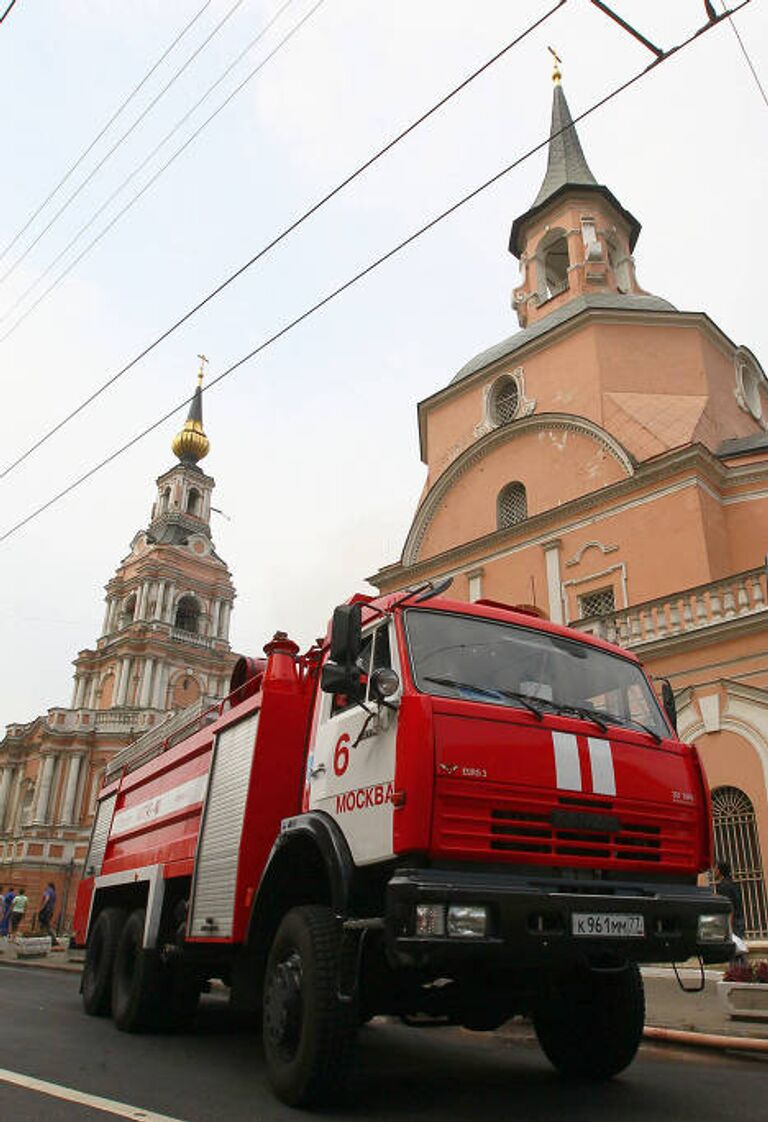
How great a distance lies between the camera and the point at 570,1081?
558 centimetres

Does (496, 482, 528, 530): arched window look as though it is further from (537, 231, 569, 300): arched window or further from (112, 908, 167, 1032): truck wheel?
(112, 908, 167, 1032): truck wheel

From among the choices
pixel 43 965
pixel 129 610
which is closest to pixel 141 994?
pixel 43 965

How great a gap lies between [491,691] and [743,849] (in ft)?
30.9

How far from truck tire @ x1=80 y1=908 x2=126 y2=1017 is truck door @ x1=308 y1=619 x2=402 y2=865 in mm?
4676

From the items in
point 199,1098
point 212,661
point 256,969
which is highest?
point 212,661

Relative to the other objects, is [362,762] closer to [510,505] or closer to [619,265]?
[510,505]

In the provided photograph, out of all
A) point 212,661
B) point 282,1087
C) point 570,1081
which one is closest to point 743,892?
point 570,1081

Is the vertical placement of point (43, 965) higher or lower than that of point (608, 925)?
lower

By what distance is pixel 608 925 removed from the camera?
439cm

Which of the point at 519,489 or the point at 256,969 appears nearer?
the point at 256,969

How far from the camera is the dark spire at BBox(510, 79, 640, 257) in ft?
90.5

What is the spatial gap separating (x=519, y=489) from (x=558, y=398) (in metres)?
2.50

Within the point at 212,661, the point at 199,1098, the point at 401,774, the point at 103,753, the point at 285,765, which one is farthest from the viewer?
the point at 212,661

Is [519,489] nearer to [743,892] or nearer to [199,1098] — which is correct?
[743,892]
